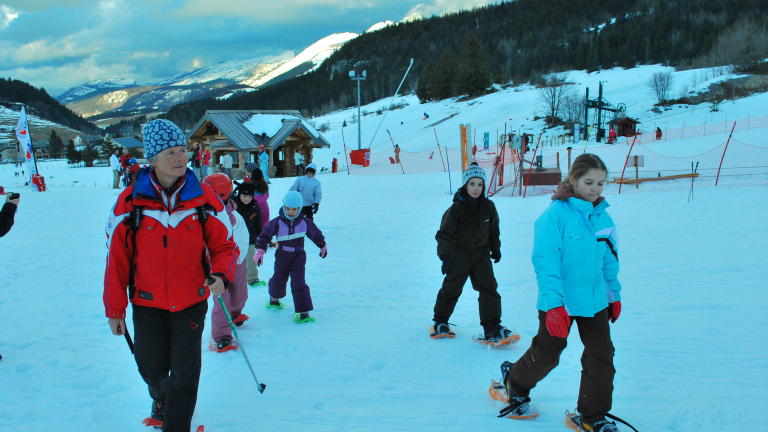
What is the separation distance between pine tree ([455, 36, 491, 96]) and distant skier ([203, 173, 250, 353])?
5696 centimetres

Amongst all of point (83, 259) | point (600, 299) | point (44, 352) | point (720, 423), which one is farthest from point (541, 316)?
point (83, 259)

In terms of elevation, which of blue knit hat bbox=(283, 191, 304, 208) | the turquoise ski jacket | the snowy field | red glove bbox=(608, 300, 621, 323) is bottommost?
the snowy field

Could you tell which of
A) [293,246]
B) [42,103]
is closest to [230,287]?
[293,246]

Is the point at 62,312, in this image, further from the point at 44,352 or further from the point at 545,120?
the point at 545,120

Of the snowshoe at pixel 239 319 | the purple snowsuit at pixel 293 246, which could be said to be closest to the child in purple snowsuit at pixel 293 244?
the purple snowsuit at pixel 293 246

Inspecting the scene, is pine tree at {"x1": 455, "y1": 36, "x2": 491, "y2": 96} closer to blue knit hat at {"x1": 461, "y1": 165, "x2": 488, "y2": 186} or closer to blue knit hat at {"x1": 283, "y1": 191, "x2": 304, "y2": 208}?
blue knit hat at {"x1": 283, "y1": 191, "x2": 304, "y2": 208}

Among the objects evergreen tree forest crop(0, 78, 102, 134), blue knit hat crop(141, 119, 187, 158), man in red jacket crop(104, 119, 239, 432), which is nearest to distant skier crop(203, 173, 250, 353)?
man in red jacket crop(104, 119, 239, 432)

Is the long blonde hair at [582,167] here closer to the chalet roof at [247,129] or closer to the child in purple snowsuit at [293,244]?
the child in purple snowsuit at [293,244]

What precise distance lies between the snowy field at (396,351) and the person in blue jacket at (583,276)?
465 mm

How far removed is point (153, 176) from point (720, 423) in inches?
143

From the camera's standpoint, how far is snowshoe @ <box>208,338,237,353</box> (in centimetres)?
390

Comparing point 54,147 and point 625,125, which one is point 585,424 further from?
point 54,147

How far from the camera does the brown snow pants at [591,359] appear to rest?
253 centimetres

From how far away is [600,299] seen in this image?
2.53 m
